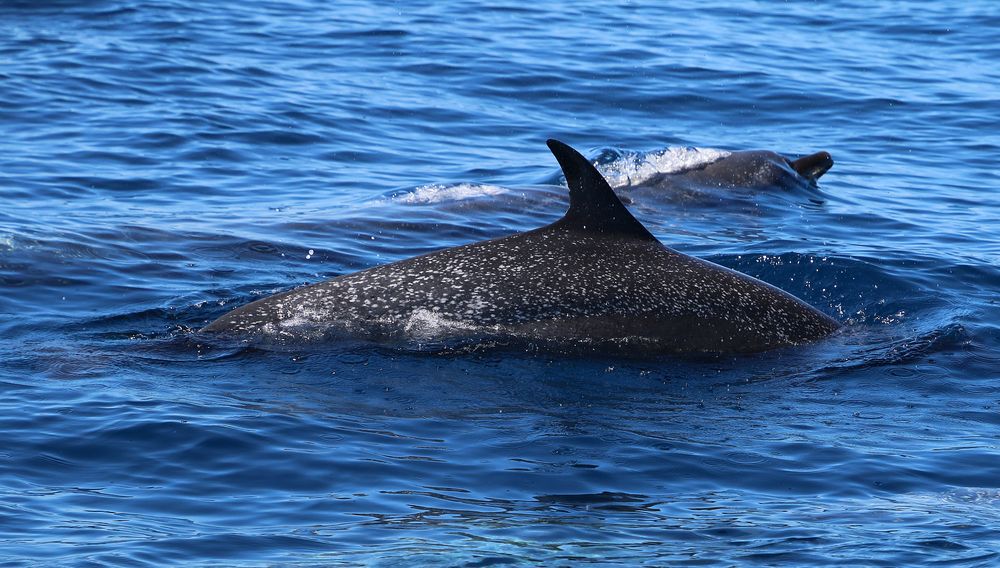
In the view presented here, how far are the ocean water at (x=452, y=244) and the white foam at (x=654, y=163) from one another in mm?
61

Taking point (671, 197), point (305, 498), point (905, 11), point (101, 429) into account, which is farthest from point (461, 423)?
point (905, 11)

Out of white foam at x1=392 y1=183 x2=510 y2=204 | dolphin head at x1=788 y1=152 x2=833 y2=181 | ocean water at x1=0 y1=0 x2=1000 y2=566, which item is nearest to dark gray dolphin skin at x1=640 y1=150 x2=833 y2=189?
dolphin head at x1=788 y1=152 x2=833 y2=181

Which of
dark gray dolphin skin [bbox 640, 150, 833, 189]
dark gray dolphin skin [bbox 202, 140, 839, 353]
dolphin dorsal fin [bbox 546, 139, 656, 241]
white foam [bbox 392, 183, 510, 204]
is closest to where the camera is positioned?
dolphin dorsal fin [bbox 546, 139, 656, 241]

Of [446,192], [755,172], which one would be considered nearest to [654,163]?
[755,172]

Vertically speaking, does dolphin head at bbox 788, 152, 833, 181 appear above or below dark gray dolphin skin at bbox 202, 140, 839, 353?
above

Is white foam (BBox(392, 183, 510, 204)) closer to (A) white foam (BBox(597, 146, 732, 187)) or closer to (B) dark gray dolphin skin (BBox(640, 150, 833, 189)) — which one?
(A) white foam (BBox(597, 146, 732, 187))

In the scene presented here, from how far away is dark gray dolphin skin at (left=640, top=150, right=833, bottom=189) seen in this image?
18.3 metres

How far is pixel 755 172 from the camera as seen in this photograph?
18.5m

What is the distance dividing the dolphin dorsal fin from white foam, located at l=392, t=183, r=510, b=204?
6596 mm

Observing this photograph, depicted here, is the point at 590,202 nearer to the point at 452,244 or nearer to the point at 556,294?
the point at 556,294

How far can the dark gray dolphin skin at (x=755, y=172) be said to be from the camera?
18.3 meters

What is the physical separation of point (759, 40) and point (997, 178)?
33.0ft

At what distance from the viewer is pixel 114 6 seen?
90.8 ft

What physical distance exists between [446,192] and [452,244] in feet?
7.13
